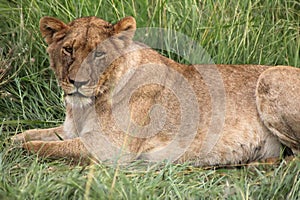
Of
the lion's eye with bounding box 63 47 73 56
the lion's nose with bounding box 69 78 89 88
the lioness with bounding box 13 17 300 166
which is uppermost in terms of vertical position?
the lion's eye with bounding box 63 47 73 56

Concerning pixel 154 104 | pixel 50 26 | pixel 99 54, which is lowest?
pixel 154 104

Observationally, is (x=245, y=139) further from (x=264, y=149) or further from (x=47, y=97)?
(x=47, y=97)

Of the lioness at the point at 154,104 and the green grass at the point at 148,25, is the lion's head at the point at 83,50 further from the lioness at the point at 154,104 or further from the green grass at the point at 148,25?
the green grass at the point at 148,25

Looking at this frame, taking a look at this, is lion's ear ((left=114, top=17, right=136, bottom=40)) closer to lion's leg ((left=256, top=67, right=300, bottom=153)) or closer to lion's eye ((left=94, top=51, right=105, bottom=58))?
Answer: lion's eye ((left=94, top=51, right=105, bottom=58))

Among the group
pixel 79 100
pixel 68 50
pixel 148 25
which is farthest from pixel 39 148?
pixel 148 25

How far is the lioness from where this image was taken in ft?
17.9

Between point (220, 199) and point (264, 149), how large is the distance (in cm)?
106

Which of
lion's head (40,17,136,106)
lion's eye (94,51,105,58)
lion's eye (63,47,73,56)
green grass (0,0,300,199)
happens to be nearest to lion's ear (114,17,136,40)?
lion's head (40,17,136,106)

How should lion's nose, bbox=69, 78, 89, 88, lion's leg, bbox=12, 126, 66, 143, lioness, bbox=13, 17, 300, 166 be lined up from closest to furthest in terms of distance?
lion's nose, bbox=69, 78, 89, 88 → lioness, bbox=13, 17, 300, 166 → lion's leg, bbox=12, 126, 66, 143

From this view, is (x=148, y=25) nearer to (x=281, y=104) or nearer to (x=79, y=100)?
(x=79, y=100)

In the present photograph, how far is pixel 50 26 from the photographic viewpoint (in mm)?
5582

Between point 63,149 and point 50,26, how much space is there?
91 centimetres

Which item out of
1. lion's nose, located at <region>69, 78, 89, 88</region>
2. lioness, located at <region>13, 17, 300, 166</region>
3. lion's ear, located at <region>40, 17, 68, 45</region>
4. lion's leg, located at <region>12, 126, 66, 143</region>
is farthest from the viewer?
lion's leg, located at <region>12, 126, 66, 143</region>

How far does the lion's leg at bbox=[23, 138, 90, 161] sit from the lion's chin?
265 millimetres
